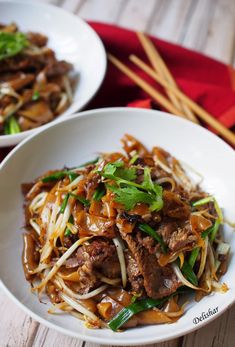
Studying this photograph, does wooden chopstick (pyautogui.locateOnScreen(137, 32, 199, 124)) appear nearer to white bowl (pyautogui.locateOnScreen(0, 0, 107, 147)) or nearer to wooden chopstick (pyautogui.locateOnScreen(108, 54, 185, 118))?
wooden chopstick (pyautogui.locateOnScreen(108, 54, 185, 118))

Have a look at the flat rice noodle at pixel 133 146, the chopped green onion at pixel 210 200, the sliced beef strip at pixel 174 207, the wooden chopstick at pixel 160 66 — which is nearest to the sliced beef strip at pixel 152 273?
the sliced beef strip at pixel 174 207

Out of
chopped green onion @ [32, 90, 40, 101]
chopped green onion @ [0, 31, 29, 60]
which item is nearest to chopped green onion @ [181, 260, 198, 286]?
chopped green onion @ [32, 90, 40, 101]

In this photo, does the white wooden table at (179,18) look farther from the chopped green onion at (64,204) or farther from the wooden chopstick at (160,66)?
the chopped green onion at (64,204)

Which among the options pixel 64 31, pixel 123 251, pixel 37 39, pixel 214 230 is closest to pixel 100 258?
pixel 123 251

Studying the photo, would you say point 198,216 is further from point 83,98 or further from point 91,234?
point 83,98

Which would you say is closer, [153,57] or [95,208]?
[95,208]

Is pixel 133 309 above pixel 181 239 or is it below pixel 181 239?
below

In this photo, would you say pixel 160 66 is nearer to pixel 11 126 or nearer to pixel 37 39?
pixel 37 39
